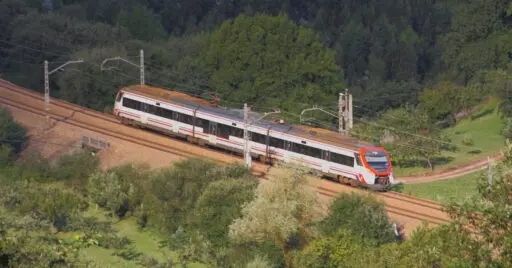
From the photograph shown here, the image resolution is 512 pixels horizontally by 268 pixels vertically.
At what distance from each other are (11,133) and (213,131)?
11.6 meters

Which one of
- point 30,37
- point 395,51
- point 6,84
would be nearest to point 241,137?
point 6,84

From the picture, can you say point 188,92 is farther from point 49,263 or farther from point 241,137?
point 49,263

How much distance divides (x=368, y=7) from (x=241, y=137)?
65121 mm

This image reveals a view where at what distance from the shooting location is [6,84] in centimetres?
8681

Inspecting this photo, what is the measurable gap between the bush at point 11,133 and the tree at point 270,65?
1664cm

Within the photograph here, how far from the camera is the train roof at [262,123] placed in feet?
225

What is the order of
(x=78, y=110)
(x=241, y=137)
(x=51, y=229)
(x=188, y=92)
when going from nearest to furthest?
1. (x=51, y=229)
2. (x=241, y=137)
3. (x=78, y=110)
4. (x=188, y=92)

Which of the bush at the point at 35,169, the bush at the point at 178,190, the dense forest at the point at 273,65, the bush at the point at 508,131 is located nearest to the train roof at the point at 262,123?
the bush at the point at 178,190

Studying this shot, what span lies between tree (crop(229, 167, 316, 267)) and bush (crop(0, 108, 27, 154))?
1900 cm

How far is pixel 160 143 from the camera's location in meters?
75.2

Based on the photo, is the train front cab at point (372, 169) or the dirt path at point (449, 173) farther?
the dirt path at point (449, 173)

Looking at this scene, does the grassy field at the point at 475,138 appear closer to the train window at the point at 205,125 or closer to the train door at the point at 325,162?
the train door at the point at 325,162

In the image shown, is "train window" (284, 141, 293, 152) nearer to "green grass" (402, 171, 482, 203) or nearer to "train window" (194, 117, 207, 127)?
"train window" (194, 117, 207, 127)

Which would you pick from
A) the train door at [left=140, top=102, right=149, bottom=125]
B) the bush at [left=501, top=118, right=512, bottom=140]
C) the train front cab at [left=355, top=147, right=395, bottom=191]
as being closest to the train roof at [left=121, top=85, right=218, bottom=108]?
the train door at [left=140, top=102, right=149, bottom=125]
